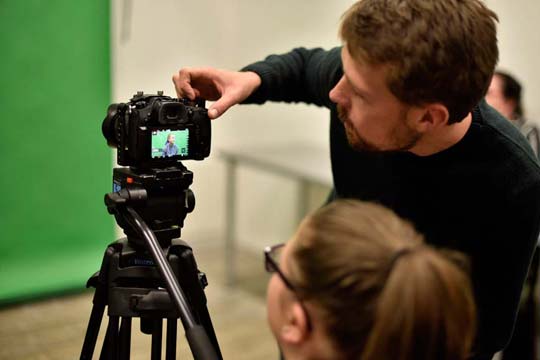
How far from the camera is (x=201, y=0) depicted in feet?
11.4

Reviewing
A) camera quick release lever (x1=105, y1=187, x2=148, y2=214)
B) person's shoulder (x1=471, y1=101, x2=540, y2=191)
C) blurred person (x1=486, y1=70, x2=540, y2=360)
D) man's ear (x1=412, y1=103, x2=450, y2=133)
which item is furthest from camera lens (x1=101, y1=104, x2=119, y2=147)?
blurred person (x1=486, y1=70, x2=540, y2=360)

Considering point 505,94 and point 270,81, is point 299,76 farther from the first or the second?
point 505,94

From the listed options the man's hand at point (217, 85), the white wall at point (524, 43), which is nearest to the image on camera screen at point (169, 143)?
the man's hand at point (217, 85)

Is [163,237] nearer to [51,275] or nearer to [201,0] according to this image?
[51,275]

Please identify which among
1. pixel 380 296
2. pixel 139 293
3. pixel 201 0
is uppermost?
pixel 201 0

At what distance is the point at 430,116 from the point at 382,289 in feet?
1.58

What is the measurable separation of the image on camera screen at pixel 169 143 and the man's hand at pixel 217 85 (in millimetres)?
133

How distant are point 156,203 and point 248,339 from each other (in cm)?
141

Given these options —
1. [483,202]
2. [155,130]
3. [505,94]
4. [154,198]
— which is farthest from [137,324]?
[505,94]

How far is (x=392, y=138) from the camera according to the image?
1.21 meters

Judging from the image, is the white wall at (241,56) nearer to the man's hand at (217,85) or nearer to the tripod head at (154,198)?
the man's hand at (217,85)

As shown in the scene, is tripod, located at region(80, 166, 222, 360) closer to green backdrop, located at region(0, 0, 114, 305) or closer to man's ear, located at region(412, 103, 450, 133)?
man's ear, located at region(412, 103, 450, 133)

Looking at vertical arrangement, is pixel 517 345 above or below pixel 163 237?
below

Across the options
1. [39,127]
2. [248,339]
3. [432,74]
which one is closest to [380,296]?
[432,74]
